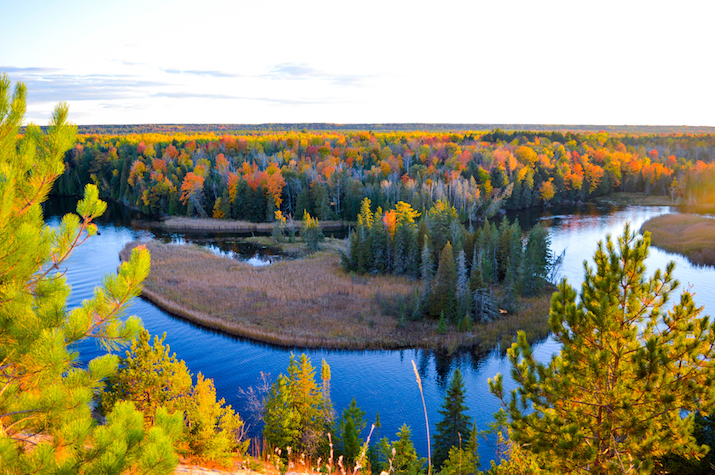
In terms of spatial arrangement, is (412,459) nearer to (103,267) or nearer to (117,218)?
(103,267)

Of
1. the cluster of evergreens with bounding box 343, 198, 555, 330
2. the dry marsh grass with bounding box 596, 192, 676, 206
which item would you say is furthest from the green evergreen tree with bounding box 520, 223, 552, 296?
the dry marsh grass with bounding box 596, 192, 676, 206

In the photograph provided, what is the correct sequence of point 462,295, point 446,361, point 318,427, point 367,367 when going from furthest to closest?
1. point 462,295
2. point 446,361
3. point 367,367
4. point 318,427

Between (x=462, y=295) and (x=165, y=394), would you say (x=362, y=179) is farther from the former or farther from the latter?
(x=165, y=394)

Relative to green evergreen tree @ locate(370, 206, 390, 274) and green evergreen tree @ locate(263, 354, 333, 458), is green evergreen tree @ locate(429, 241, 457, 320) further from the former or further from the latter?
green evergreen tree @ locate(263, 354, 333, 458)

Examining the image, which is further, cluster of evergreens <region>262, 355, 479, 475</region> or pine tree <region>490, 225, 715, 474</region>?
cluster of evergreens <region>262, 355, 479, 475</region>

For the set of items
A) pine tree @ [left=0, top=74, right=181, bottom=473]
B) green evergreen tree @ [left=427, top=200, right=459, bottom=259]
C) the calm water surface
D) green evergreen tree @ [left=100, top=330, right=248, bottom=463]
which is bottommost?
the calm water surface

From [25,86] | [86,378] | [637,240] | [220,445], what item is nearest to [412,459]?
[220,445]

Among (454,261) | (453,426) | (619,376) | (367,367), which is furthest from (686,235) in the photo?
(619,376)

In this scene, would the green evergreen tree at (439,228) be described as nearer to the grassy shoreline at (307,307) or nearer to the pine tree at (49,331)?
the grassy shoreline at (307,307)
